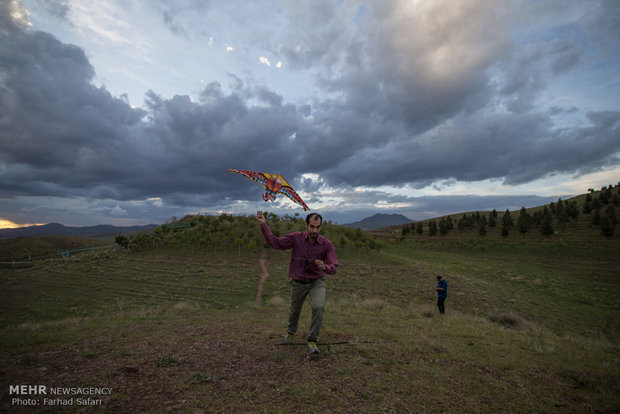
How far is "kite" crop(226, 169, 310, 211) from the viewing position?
8945 mm

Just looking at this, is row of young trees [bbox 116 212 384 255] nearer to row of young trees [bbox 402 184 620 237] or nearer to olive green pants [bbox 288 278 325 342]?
olive green pants [bbox 288 278 325 342]

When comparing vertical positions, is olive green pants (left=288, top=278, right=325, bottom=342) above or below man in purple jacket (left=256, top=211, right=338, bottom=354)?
below

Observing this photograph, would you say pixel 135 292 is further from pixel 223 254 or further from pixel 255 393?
pixel 255 393

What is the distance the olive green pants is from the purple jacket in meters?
0.18

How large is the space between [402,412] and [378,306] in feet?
32.1

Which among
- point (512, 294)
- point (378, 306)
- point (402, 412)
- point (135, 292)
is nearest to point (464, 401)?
point (402, 412)

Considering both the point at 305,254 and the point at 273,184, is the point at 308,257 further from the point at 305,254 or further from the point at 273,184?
the point at 273,184

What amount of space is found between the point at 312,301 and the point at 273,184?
468 centimetres

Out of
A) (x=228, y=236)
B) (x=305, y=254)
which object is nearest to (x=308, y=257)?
(x=305, y=254)

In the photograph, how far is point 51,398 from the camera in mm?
3658

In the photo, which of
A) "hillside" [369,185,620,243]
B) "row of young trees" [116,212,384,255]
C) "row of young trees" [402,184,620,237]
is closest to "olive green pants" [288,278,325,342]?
"row of young trees" [116,212,384,255]

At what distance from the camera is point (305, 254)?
19.1 ft

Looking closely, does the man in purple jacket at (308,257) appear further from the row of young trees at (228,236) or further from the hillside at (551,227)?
the hillside at (551,227)

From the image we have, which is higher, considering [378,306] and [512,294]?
[378,306]
